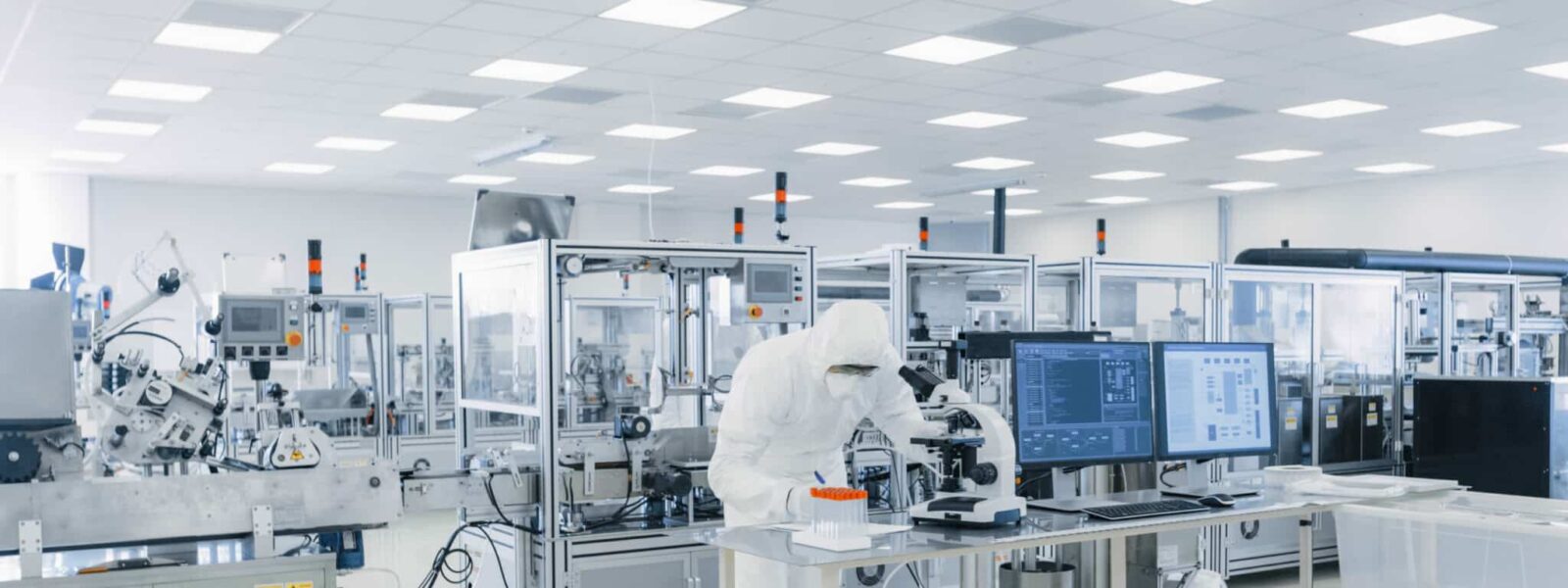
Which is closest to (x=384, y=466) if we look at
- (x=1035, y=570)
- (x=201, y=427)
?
(x=201, y=427)

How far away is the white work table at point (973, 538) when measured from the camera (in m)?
2.72

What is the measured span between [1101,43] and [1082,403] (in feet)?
12.1

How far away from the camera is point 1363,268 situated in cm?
614

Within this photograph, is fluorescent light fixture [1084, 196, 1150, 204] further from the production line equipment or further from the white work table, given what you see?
the white work table

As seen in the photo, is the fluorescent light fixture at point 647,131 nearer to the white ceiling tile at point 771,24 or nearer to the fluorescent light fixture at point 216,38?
the white ceiling tile at point 771,24

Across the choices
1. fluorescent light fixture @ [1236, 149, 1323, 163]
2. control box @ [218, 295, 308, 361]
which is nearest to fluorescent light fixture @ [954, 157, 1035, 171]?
fluorescent light fixture @ [1236, 149, 1323, 163]

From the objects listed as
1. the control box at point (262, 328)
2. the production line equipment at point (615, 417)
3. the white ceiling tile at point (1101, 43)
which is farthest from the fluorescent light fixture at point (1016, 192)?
the control box at point (262, 328)

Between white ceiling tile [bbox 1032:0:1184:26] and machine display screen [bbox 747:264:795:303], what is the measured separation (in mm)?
2174

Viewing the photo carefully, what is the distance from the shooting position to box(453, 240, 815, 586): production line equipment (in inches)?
167

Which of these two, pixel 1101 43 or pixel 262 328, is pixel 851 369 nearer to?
pixel 262 328

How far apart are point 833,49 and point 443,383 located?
184 inches

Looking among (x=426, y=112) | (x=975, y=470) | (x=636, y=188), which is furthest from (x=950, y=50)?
(x=636, y=188)

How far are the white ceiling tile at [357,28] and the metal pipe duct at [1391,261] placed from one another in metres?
4.38

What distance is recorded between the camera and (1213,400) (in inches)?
151
